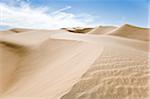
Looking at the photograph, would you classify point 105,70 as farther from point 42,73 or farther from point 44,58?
point 44,58

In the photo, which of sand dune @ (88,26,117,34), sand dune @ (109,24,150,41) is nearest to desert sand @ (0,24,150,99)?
sand dune @ (109,24,150,41)

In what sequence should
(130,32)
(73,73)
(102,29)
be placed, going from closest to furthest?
1. (73,73)
2. (130,32)
3. (102,29)

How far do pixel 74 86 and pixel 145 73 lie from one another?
879 mm

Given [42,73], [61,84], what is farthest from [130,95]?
[42,73]

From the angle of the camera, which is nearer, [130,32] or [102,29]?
[130,32]

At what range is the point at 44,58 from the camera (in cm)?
448

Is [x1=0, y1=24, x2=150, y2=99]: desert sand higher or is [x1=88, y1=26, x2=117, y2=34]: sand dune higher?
[x1=88, y1=26, x2=117, y2=34]: sand dune

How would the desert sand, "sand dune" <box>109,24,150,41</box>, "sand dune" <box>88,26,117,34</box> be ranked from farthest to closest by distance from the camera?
"sand dune" <box>88,26,117,34</box> → "sand dune" <box>109,24,150,41</box> → the desert sand

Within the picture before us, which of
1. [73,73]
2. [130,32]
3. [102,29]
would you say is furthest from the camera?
[102,29]

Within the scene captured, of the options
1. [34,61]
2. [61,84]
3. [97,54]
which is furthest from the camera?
Result: [34,61]

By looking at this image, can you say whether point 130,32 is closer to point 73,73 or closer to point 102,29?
point 102,29

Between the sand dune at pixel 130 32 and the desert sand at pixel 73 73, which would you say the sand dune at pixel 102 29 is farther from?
the desert sand at pixel 73 73

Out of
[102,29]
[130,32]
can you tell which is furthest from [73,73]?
[102,29]

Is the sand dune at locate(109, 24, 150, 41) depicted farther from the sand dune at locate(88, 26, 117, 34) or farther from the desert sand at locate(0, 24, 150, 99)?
the desert sand at locate(0, 24, 150, 99)
